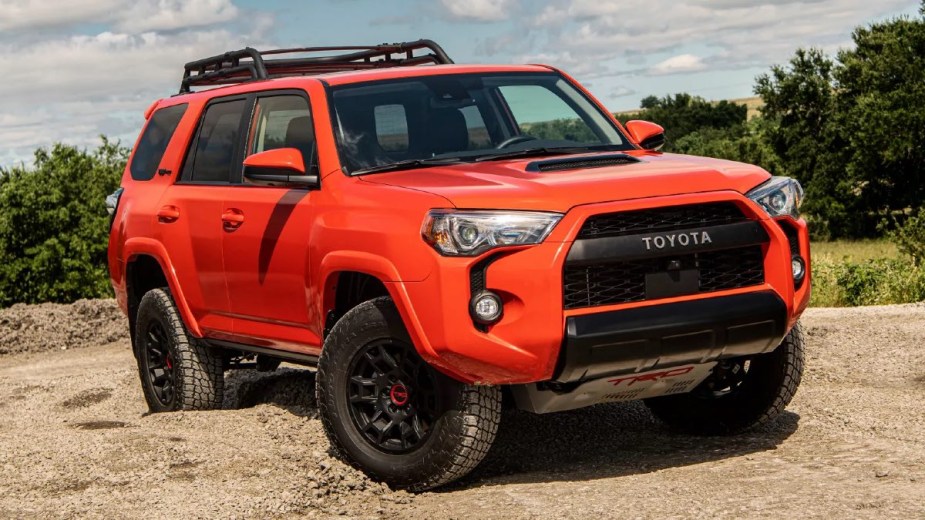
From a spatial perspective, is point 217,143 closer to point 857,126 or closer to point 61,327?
point 61,327

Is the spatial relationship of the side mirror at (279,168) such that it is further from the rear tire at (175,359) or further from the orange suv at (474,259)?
the rear tire at (175,359)

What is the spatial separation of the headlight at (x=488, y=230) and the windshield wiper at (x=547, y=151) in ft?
3.72

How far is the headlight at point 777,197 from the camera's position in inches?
231

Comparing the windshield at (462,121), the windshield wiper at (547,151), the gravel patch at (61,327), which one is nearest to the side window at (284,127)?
the windshield at (462,121)

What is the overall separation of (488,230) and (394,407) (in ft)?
3.49

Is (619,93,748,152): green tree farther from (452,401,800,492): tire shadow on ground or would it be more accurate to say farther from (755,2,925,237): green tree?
(452,401,800,492): tire shadow on ground

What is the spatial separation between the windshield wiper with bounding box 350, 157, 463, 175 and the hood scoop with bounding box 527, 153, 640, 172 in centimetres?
56

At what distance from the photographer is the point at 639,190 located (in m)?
5.55

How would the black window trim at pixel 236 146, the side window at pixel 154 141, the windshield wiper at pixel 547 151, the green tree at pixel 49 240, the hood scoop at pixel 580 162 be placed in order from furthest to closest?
the green tree at pixel 49 240
the side window at pixel 154 141
the black window trim at pixel 236 146
the windshield wiper at pixel 547 151
the hood scoop at pixel 580 162

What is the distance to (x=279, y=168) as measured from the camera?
6.39 metres

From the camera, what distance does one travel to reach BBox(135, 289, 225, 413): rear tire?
26.7 ft

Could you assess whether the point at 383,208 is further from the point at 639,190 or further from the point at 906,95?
the point at 906,95

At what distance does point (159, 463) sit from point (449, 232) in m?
1.94

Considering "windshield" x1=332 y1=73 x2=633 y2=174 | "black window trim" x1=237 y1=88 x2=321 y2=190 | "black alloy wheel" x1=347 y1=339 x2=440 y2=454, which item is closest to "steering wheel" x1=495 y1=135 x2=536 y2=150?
"windshield" x1=332 y1=73 x2=633 y2=174
